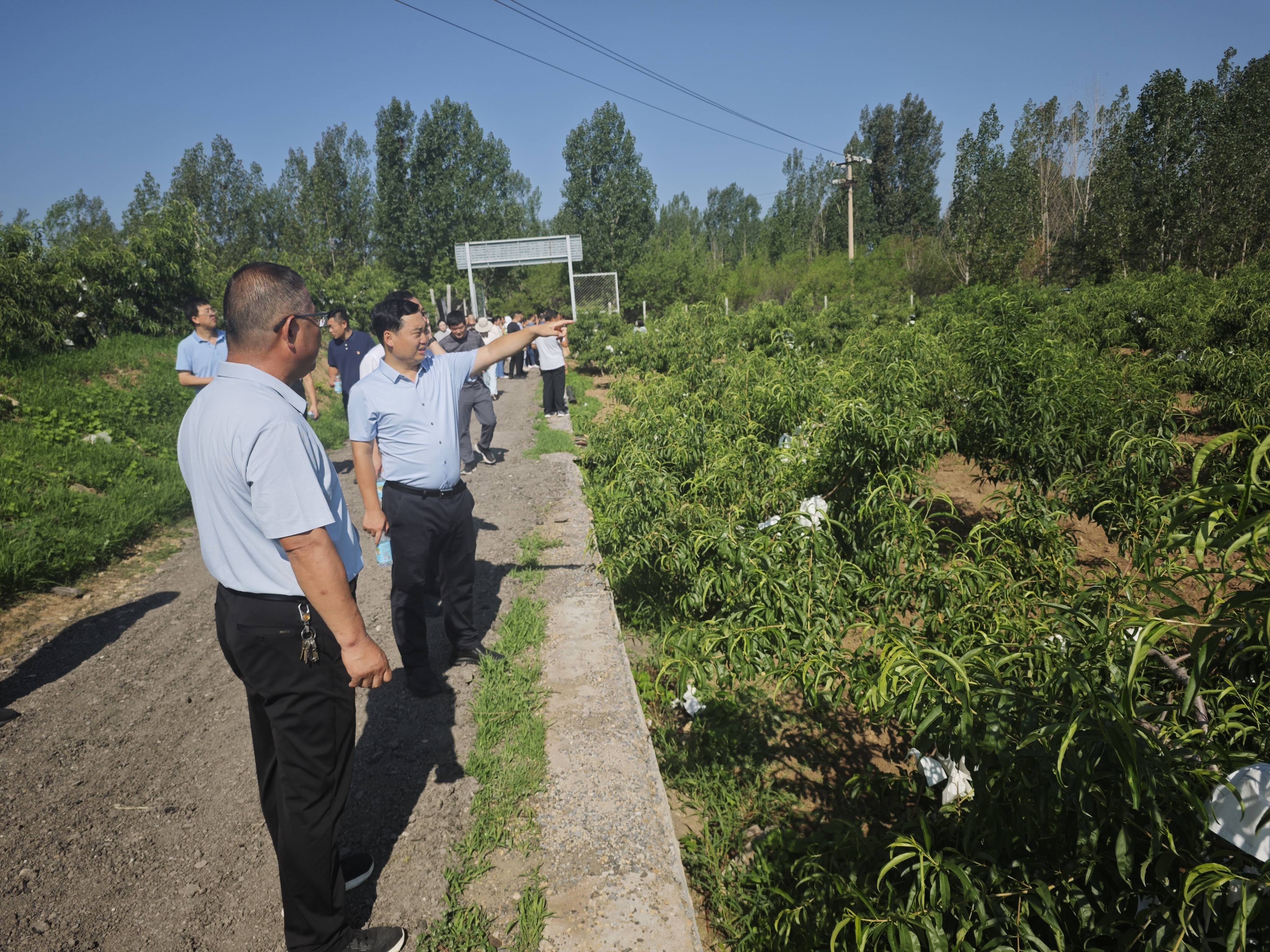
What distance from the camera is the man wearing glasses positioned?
1923mm

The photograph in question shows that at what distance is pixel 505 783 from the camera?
9.43 feet

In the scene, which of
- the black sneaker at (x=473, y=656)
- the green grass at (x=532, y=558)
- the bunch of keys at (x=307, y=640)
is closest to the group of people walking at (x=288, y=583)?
the bunch of keys at (x=307, y=640)

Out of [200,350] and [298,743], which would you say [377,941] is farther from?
[200,350]

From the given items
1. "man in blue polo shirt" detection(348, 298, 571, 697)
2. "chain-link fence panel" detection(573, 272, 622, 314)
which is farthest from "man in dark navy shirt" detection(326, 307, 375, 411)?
"chain-link fence panel" detection(573, 272, 622, 314)

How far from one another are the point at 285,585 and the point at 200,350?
4.42 metres

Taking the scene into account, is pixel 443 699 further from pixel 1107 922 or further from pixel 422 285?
pixel 422 285

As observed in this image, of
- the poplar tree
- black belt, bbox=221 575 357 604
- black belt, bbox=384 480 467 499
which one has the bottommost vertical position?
black belt, bbox=221 575 357 604

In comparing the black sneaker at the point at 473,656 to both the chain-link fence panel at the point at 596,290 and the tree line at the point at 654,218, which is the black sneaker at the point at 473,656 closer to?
the tree line at the point at 654,218

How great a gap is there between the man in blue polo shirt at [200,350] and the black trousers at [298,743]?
4109 millimetres

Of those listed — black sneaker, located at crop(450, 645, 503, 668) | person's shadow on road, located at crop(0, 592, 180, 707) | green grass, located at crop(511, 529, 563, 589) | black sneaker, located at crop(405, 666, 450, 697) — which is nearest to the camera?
black sneaker, located at crop(405, 666, 450, 697)

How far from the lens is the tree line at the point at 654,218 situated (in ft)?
40.8

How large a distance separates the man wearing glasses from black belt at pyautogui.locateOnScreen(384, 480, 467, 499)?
1.21 m

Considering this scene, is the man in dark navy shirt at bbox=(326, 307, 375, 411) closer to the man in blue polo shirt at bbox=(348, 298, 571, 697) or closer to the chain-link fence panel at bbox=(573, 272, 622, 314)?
the man in blue polo shirt at bbox=(348, 298, 571, 697)

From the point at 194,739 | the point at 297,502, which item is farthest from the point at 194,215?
the point at 297,502
